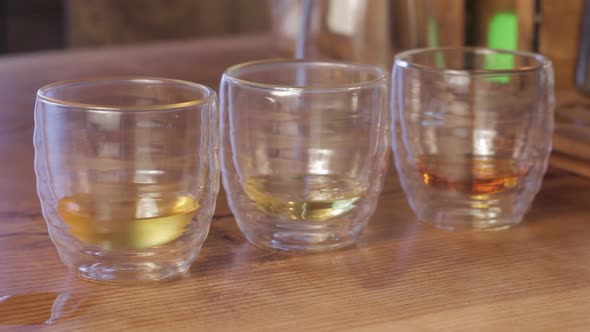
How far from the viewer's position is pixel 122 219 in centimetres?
54

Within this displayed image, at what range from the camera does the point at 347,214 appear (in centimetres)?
62

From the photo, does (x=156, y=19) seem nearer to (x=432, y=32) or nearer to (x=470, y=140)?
(x=432, y=32)

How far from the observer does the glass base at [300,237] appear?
62cm

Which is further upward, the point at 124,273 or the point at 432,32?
the point at 432,32

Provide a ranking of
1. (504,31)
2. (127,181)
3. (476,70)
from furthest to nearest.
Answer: (504,31)
(476,70)
(127,181)

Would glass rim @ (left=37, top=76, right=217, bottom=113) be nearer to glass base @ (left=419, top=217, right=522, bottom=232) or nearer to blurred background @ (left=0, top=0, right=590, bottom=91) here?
glass base @ (left=419, top=217, right=522, bottom=232)

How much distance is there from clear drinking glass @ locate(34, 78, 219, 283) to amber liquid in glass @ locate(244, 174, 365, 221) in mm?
58

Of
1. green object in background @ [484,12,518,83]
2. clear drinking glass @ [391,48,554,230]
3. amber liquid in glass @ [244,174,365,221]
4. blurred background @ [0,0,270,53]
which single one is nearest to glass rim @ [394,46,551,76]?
clear drinking glass @ [391,48,554,230]

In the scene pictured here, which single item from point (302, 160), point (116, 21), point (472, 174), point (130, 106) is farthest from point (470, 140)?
point (116, 21)

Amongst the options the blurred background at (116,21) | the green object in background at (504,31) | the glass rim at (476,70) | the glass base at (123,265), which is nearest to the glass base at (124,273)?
the glass base at (123,265)

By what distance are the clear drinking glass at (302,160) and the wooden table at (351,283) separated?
0.06 feet

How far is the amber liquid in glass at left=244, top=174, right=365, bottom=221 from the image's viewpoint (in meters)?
0.62

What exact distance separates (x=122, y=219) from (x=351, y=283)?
14 cm

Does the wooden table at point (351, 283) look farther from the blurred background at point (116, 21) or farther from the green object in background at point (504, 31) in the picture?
the blurred background at point (116, 21)
